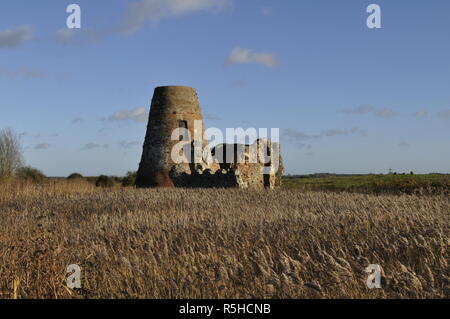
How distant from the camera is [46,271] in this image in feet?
13.8

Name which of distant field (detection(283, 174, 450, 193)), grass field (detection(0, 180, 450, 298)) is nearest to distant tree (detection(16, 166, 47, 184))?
distant field (detection(283, 174, 450, 193))

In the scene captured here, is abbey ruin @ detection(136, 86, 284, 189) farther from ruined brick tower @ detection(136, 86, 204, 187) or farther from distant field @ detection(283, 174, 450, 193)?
distant field @ detection(283, 174, 450, 193)

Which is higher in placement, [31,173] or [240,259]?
[31,173]

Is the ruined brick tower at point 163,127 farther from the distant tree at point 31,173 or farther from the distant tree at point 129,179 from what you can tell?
the distant tree at point 129,179

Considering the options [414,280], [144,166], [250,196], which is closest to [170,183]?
[144,166]

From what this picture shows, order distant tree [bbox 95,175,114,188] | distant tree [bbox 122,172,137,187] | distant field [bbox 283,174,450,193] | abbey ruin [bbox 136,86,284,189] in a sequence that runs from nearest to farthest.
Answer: distant field [bbox 283,174,450,193] → abbey ruin [bbox 136,86,284,189] → distant tree [bbox 95,175,114,188] → distant tree [bbox 122,172,137,187]

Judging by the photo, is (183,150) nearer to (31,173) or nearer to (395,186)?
(395,186)

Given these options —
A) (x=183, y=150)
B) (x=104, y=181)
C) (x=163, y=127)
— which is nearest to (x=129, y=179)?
(x=104, y=181)

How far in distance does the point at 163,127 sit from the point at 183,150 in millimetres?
1483

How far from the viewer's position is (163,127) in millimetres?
22891

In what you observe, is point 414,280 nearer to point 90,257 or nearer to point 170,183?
point 90,257

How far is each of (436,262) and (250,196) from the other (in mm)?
8155

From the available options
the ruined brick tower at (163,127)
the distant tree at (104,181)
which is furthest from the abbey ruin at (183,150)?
the distant tree at (104,181)

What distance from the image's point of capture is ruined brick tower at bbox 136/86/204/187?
886 inches
